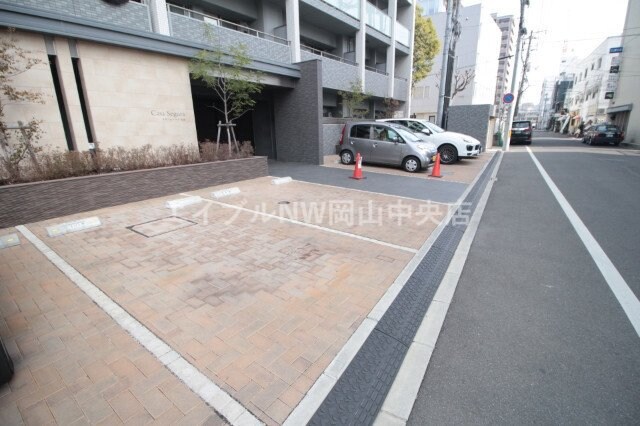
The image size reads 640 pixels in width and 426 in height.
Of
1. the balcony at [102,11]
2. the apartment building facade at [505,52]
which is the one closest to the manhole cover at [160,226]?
the balcony at [102,11]

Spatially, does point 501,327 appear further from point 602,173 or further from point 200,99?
point 200,99

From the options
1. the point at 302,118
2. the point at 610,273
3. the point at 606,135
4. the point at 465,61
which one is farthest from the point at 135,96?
the point at 465,61

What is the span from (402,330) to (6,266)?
4942mm

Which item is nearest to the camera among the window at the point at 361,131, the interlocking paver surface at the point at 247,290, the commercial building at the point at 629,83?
the interlocking paver surface at the point at 247,290

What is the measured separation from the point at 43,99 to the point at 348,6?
14.3 m

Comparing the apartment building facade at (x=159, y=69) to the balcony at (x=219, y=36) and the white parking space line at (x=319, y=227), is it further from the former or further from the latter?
the white parking space line at (x=319, y=227)

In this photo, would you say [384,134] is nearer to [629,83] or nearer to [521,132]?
[521,132]

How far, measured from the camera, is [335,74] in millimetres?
15766

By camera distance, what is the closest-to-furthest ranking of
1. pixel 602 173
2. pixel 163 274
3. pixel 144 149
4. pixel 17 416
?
1. pixel 17 416
2. pixel 163 274
3. pixel 144 149
4. pixel 602 173

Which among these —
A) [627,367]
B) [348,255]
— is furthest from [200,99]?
[627,367]

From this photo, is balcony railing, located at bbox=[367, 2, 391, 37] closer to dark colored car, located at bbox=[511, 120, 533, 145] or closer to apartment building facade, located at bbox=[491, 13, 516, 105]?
dark colored car, located at bbox=[511, 120, 533, 145]

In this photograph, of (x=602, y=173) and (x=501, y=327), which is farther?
(x=602, y=173)

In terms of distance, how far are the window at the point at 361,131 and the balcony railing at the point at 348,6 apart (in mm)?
6788

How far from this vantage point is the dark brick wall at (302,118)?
1223 cm
